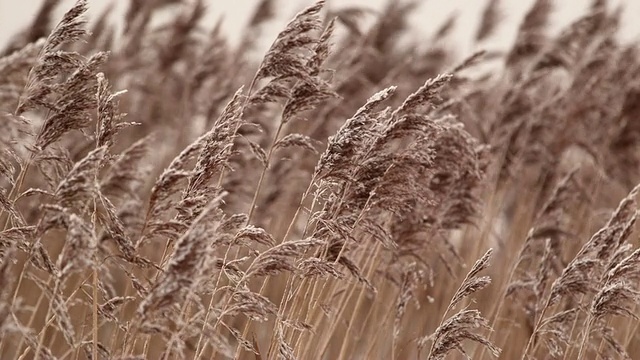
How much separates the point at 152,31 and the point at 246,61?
0.95 meters

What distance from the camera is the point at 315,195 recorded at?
3.53 meters

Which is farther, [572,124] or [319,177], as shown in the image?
[572,124]

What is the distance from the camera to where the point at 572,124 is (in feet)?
23.5

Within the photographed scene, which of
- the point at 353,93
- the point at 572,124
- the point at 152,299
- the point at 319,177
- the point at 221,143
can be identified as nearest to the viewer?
the point at 152,299

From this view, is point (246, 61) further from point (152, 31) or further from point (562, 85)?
point (562, 85)

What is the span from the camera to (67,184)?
2719 millimetres

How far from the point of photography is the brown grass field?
2982 millimetres

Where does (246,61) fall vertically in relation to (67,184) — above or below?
above

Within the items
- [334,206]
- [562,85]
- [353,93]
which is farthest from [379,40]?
[334,206]

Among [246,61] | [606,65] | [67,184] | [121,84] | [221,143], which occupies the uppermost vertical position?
[606,65]

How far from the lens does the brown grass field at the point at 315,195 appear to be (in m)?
2.98

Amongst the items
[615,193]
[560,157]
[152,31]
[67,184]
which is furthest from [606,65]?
[67,184]

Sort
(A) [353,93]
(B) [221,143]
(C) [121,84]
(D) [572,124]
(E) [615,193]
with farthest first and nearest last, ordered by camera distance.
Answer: (C) [121,84], (E) [615,193], (A) [353,93], (D) [572,124], (B) [221,143]

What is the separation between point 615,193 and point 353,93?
8.77 feet
